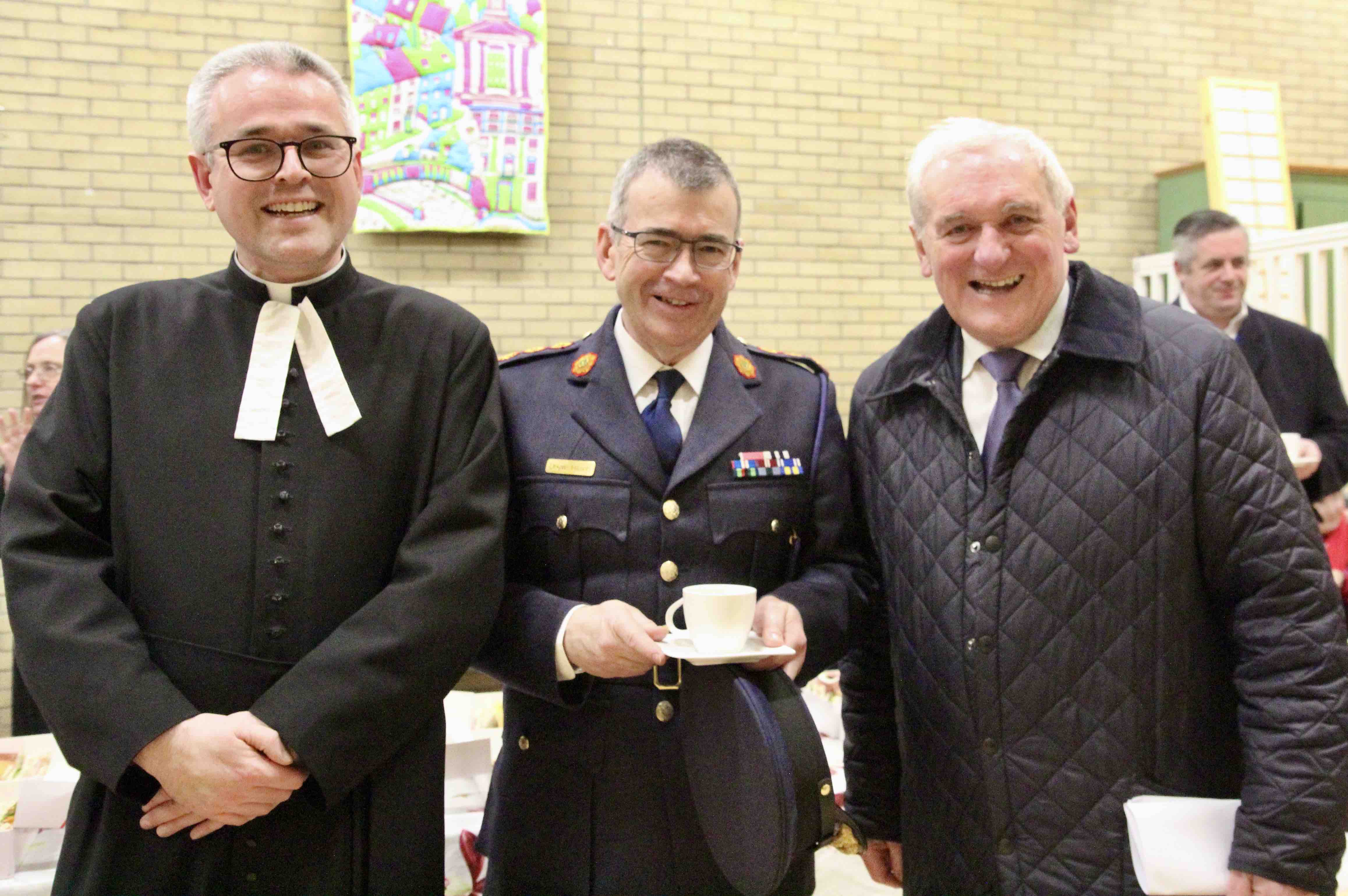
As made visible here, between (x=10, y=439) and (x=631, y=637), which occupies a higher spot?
(x=10, y=439)

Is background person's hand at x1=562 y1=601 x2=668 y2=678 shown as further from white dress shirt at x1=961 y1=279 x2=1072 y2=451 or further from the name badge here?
white dress shirt at x1=961 y1=279 x2=1072 y2=451

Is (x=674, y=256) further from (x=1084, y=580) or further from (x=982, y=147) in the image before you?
(x=1084, y=580)

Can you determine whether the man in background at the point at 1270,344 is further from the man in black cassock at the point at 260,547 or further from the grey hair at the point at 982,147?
the man in black cassock at the point at 260,547

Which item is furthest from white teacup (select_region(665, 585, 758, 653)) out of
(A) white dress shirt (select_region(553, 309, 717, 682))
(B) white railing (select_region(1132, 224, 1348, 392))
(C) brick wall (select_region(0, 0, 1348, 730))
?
(B) white railing (select_region(1132, 224, 1348, 392))

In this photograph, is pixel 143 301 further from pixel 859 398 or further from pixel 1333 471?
pixel 1333 471

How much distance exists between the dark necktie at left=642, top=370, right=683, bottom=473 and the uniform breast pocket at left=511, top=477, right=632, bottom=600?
0.32 ft

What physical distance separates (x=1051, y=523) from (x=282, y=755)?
1196mm

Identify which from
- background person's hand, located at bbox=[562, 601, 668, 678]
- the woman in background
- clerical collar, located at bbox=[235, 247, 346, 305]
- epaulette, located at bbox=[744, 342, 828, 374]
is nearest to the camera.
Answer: background person's hand, located at bbox=[562, 601, 668, 678]

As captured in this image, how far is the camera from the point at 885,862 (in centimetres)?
215

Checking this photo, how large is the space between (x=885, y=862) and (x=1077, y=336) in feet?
3.59

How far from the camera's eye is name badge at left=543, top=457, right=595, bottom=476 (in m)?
1.87

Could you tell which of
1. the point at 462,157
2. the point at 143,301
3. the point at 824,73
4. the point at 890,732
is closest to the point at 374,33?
the point at 462,157

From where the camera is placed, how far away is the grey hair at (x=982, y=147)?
181cm

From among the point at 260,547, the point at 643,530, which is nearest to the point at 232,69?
the point at 260,547
